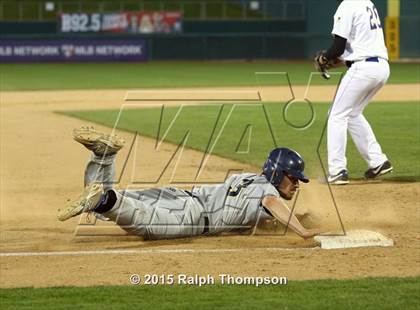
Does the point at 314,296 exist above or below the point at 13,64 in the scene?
above

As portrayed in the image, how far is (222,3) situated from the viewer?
41719 millimetres

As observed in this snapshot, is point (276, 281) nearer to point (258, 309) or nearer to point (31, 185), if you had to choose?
point (258, 309)

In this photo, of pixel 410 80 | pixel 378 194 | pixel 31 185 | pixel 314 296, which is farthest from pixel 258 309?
pixel 410 80

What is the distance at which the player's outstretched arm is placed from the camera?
297 inches

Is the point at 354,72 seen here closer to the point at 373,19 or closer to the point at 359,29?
the point at 359,29

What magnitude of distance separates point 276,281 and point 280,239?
1.48 metres

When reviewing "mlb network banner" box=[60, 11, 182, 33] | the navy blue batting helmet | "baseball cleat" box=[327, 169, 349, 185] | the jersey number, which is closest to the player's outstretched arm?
the navy blue batting helmet

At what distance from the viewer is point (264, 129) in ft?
53.0

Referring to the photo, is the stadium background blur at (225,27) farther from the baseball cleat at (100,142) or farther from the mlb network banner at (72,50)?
the baseball cleat at (100,142)

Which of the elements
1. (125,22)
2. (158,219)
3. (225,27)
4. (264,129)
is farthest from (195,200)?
(225,27)

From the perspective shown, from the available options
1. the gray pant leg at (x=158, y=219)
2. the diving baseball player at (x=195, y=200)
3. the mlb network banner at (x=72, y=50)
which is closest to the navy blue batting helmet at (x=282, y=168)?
the diving baseball player at (x=195, y=200)

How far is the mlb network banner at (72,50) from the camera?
37.9 m

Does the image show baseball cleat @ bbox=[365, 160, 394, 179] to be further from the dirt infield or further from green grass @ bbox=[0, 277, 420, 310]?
green grass @ bbox=[0, 277, 420, 310]

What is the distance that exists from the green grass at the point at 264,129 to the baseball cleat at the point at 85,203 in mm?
4446
